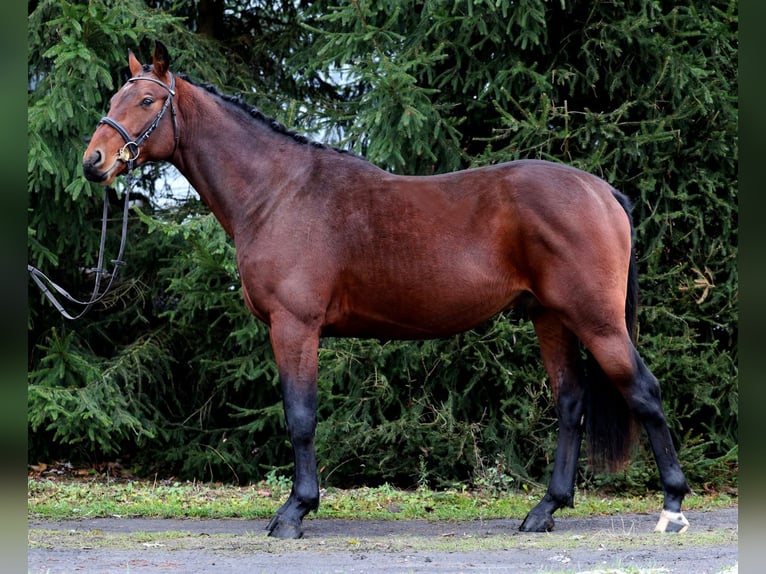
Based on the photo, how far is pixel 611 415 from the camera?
586 centimetres

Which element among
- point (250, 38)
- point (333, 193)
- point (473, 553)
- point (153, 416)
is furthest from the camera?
point (250, 38)

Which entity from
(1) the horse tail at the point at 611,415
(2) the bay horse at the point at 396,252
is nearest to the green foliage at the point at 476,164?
(1) the horse tail at the point at 611,415

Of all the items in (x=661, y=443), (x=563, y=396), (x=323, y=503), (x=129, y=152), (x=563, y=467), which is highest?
(x=129, y=152)

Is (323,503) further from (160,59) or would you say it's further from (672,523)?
(160,59)

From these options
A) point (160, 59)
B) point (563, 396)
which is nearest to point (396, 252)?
point (563, 396)

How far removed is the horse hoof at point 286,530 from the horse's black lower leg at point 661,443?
2.24m

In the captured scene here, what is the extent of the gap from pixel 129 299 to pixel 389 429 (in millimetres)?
3757

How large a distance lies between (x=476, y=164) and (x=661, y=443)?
11.3 feet

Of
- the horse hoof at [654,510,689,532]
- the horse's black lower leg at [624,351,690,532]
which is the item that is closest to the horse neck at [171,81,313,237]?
the horse's black lower leg at [624,351,690,532]

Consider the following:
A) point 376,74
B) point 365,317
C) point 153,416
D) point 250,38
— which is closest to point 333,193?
point 365,317

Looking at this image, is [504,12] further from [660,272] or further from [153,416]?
[153,416]

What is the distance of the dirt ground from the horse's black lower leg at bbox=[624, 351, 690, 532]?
14 cm

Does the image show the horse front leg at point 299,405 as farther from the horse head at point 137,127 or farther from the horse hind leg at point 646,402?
the horse hind leg at point 646,402

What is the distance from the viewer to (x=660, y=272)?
8133mm
